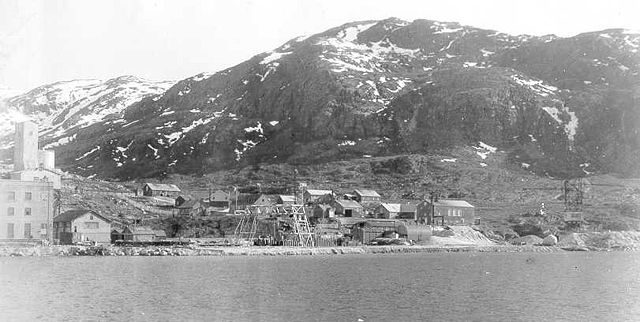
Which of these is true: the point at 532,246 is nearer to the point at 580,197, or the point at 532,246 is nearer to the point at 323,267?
the point at 580,197

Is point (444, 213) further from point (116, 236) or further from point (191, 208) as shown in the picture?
point (116, 236)

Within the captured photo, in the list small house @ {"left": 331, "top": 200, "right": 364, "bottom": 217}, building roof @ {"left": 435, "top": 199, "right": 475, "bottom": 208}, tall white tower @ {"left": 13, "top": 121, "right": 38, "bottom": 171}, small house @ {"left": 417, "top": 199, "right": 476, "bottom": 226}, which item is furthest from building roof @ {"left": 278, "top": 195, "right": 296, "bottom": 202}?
tall white tower @ {"left": 13, "top": 121, "right": 38, "bottom": 171}

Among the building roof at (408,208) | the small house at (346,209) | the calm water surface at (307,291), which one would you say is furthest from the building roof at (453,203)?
the calm water surface at (307,291)

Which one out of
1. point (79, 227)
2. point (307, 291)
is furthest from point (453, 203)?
point (307, 291)

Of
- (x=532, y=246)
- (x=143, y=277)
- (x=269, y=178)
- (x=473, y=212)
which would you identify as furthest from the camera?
(x=269, y=178)

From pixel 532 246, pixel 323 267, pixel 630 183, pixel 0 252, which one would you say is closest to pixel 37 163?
pixel 0 252

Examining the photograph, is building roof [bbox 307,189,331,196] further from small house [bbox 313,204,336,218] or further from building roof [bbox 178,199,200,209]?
building roof [bbox 178,199,200,209]

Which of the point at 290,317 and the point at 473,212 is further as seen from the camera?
the point at 473,212
